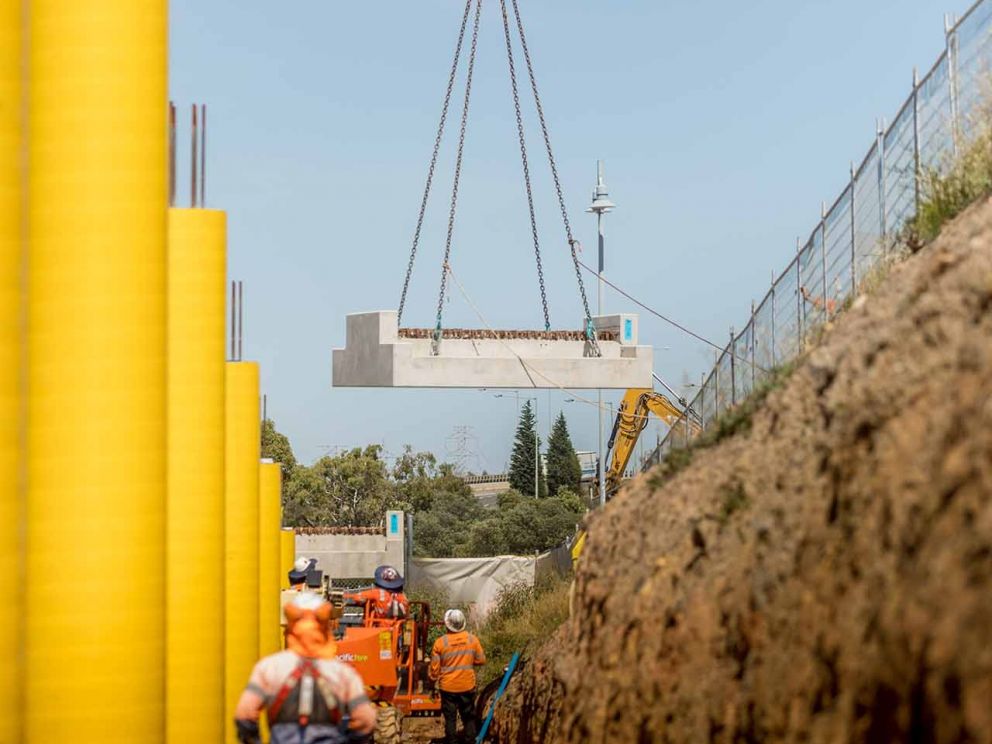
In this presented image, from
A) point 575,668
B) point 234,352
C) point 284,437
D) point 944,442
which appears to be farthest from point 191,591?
point 284,437

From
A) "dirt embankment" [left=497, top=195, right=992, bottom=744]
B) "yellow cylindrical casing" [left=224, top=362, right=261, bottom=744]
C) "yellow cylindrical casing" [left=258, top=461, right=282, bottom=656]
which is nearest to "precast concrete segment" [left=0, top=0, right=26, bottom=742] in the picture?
"dirt embankment" [left=497, top=195, right=992, bottom=744]

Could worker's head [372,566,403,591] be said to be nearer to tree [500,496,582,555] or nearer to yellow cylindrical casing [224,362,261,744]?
yellow cylindrical casing [224,362,261,744]

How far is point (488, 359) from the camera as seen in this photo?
43.6 metres

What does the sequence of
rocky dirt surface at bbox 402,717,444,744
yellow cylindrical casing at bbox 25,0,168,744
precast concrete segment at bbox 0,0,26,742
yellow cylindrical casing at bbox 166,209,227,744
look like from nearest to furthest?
precast concrete segment at bbox 0,0,26,742 → yellow cylindrical casing at bbox 25,0,168,744 → yellow cylindrical casing at bbox 166,209,227,744 → rocky dirt surface at bbox 402,717,444,744

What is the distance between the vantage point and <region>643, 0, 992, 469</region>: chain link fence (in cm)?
1290

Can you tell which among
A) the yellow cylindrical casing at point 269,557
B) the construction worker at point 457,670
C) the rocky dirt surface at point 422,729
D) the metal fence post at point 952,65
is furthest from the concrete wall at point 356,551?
the metal fence post at point 952,65

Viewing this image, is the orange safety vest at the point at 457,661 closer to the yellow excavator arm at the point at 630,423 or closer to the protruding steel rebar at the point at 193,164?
the protruding steel rebar at the point at 193,164

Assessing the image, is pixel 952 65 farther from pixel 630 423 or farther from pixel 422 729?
pixel 630 423

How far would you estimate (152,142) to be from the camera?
912cm

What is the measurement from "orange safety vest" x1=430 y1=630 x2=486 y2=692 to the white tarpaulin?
20763 mm

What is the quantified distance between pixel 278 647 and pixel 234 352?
5.74 metres

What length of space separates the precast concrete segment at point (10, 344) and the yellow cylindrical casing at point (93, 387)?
0.35m

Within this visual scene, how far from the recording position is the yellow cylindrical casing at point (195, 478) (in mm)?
13781

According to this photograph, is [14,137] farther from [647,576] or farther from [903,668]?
[903,668]
